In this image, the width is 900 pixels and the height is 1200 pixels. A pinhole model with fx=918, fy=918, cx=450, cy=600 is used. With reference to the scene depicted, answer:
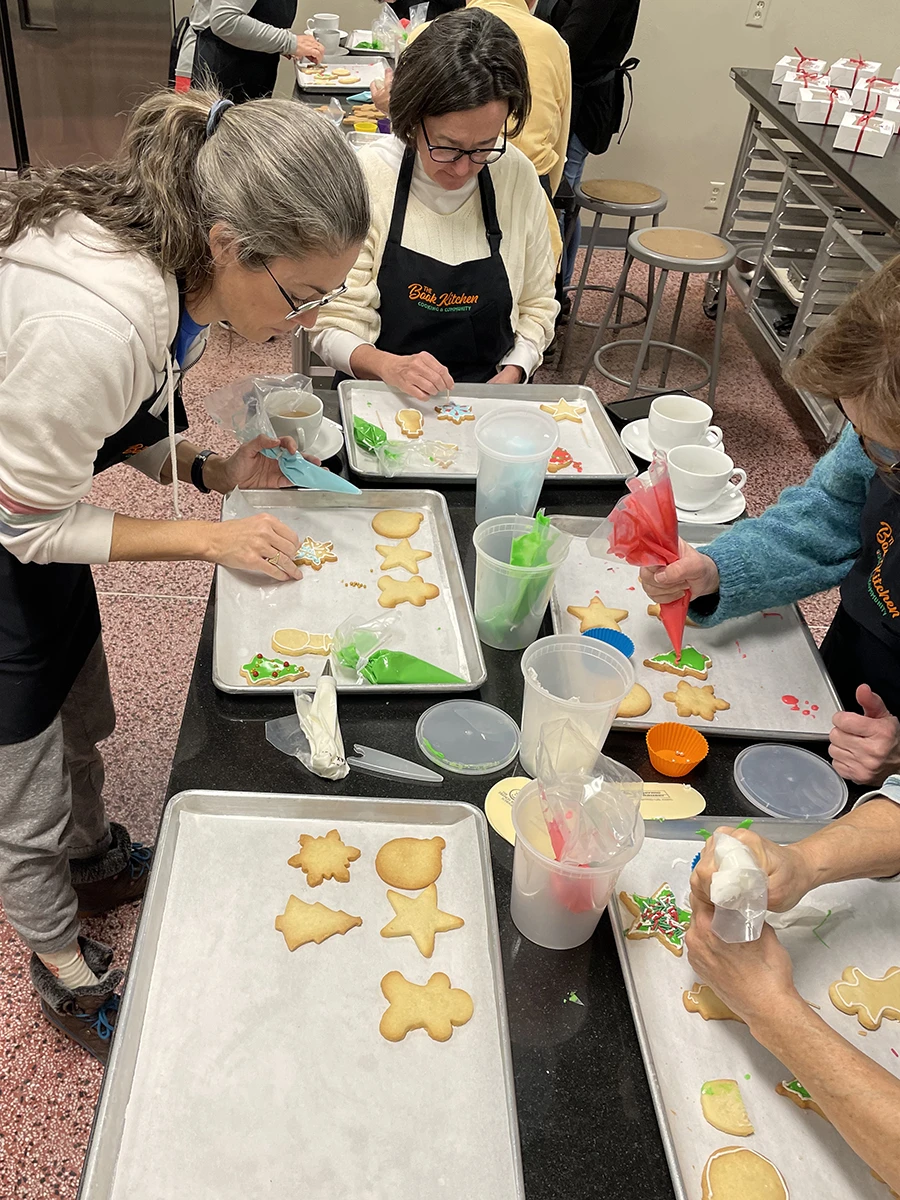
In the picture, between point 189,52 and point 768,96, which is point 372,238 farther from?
point 768,96

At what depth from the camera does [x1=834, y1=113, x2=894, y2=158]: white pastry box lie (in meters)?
3.41

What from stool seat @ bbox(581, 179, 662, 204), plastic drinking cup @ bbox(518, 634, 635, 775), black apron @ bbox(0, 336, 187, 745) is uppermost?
plastic drinking cup @ bbox(518, 634, 635, 775)

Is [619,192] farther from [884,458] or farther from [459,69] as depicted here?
[884,458]

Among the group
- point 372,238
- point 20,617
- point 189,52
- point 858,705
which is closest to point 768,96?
point 189,52

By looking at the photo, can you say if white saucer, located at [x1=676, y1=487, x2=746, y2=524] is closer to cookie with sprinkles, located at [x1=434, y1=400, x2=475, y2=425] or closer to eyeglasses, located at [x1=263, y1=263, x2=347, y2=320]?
cookie with sprinkles, located at [x1=434, y1=400, x2=475, y2=425]

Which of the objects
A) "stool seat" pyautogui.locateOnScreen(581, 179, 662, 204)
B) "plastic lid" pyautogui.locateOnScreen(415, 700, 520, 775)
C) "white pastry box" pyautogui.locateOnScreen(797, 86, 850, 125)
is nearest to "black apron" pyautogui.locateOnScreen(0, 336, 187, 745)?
"plastic lid" pyautogui.locateOnScreen(415, 700, 520, 775)

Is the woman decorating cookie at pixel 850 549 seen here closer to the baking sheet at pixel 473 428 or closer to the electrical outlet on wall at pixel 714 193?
the baking sheet at pixel 473 428

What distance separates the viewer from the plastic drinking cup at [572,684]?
1.09 metres

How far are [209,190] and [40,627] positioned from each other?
2.12 feet

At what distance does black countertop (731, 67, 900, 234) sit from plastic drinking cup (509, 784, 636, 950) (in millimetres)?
2695

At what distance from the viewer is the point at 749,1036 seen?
92 cm

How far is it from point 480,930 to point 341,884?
0.16m

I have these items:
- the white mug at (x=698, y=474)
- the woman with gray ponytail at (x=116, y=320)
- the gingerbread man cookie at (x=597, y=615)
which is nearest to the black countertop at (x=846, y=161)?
the white mug at (x=698, y=474)

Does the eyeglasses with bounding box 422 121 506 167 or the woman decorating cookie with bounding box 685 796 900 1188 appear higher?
the eyeglasses with bounding box 422 121 506 167
